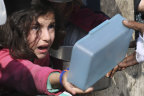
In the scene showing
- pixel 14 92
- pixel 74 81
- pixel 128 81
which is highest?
pixel 74 81

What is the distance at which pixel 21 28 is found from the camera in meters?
1.40

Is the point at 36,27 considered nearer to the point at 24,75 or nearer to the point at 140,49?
the point at 24,75

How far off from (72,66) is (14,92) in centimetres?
49

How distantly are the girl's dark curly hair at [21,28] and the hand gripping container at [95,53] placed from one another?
48 cm

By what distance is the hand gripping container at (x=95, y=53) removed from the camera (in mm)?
889

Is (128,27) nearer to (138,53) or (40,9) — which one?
(138,53)

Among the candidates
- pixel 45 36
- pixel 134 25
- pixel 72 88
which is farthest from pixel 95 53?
pixel 45 36

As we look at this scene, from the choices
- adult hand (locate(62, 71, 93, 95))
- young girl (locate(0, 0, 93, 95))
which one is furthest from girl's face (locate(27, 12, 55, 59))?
adult hand (locate(62, 71, 93, 95))

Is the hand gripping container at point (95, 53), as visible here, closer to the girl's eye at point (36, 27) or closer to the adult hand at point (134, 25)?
the adult hand at point (134, 25)

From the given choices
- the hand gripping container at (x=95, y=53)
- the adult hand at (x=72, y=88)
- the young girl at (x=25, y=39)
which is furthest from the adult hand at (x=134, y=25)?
the young girl at (x=25, y=39)

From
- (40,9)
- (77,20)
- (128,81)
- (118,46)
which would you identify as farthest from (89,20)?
(118,46)

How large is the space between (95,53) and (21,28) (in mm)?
619

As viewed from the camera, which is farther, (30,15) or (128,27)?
(30,15)

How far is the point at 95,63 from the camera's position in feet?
3.01
